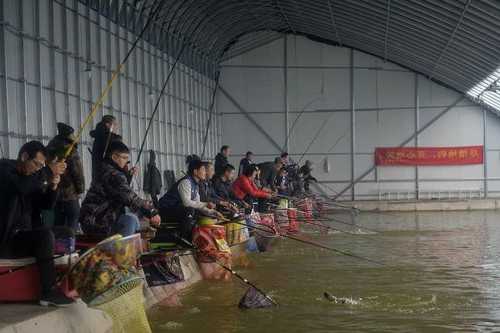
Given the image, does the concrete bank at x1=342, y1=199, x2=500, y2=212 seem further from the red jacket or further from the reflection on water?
the red jacket

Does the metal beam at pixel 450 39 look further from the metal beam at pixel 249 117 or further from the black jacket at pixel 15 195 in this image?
the black jacket at pixel 15 195

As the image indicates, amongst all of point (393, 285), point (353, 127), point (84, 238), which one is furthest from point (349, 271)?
point (353, 127)

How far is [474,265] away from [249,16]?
16934 mm

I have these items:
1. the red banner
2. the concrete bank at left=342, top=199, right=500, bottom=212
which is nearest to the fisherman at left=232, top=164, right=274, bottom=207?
the concrete bank at left=342, top=199, right=500, bottom=212

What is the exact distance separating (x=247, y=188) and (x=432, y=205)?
14.4 m

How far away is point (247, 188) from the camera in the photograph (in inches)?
504

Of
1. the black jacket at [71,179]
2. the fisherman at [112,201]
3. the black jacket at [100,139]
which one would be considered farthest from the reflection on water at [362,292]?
the black jacket at [100,139]

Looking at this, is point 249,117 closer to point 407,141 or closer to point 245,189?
point 407,141

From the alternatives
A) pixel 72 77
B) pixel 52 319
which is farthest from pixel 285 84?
pixel 52 319

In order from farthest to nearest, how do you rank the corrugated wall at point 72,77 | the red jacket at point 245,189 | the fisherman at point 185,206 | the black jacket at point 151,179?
1. the black jacket at point 151,179
2. the red jacket at point 245,189
3. the corrugated wall at point 72,77
4. the fisherman at point 185,206

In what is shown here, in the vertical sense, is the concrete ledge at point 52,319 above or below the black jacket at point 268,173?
below

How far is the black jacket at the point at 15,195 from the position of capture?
5332 millimetres

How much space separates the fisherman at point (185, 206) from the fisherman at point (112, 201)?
197 cm

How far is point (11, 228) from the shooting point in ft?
17.6
